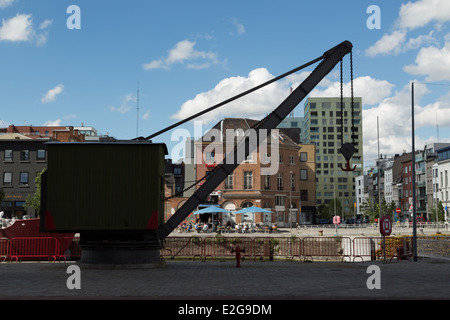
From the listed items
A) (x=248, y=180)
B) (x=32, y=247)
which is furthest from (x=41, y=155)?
(x=32, y=247)

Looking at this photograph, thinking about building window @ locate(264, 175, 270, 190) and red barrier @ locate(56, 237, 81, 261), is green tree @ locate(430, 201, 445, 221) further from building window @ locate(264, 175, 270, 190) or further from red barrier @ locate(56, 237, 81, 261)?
red barrier @ locate(56, 237, 81, 261)

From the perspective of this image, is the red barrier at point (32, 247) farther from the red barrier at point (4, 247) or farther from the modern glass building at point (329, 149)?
the modern glass building at point (329, 149)

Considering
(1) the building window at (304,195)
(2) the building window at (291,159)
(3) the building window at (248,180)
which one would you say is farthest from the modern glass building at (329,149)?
(3) the building window at (248,180)

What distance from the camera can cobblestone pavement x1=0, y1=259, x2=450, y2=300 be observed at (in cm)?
1233

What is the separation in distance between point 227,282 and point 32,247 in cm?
1316

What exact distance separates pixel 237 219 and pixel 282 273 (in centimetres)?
5027

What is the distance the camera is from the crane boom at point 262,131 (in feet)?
68.6

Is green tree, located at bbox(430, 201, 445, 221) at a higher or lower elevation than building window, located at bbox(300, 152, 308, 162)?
lower

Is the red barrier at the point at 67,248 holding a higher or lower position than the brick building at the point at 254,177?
lower

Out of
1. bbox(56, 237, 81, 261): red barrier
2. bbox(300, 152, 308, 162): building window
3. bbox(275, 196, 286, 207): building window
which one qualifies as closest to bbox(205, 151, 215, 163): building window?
bbox(275, 196, 286, 207): building window

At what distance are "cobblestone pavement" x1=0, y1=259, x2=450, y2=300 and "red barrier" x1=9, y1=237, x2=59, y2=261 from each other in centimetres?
363

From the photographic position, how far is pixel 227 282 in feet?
49.4

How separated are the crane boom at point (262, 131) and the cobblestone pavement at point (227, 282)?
2.19 meters
